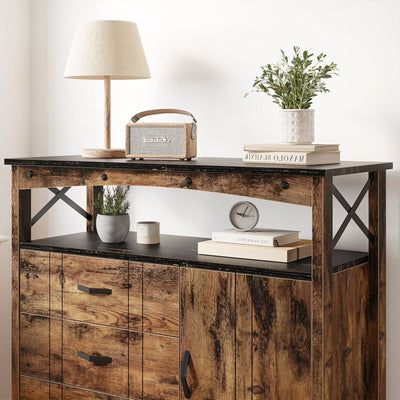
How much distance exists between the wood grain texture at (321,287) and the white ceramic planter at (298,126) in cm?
27

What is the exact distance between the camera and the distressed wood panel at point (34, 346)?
105 inches

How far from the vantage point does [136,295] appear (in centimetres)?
246

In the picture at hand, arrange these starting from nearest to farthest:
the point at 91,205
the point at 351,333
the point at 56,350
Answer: the point at 351,333, the point at 56,350, the point at 91,205

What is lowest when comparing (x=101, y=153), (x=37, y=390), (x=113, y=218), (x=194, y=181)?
(x=37, y=390)

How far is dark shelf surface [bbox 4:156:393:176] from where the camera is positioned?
2090mm

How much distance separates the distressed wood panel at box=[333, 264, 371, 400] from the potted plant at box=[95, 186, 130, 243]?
903mm

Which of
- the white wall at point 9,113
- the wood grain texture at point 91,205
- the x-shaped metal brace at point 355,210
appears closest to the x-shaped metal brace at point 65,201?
the wood grain texture at point 91,205

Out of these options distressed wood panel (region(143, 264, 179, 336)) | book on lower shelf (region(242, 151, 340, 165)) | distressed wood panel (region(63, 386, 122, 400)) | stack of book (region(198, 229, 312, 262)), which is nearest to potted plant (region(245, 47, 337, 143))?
book on lower shelf (region(242, 151, 340, 165))

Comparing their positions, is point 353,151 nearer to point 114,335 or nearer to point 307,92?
point 307,92

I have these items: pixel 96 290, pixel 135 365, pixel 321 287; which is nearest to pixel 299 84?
pixel 321 287

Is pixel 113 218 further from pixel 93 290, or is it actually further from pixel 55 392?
pixel 55 392

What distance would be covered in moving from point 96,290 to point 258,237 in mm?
625

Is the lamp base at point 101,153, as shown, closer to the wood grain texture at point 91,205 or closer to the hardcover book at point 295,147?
the wood grain texture at point 91,205

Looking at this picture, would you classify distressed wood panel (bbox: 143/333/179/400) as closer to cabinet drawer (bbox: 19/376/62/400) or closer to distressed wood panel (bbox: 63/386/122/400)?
distressed wood panel (bbox: 63/386/122/400)
